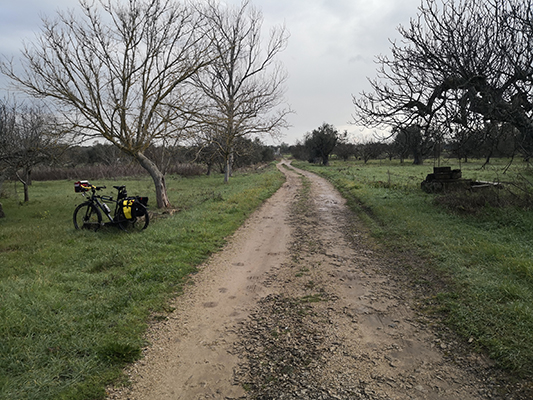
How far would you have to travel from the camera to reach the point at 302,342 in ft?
11.4

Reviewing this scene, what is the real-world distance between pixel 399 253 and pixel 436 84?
23.7 feet

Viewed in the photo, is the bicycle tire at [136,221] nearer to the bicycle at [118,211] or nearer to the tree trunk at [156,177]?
the bicycle at [118,211]

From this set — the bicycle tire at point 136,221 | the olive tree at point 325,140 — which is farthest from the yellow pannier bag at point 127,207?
the olive tree at point 325,140

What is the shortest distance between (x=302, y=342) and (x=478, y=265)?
3.71m

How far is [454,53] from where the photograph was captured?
31.7 ft

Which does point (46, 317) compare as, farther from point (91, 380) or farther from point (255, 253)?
point (255, 253)

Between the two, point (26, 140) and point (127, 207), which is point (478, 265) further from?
point (26, 140)

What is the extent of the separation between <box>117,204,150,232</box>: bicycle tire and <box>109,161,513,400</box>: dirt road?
3.58 m

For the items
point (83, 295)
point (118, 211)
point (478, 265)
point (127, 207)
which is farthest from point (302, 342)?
point (118, 211)

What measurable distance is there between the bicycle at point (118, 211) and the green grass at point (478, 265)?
6.33 meters

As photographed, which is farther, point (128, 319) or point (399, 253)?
point (399, 253)

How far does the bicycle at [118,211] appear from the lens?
852 cm

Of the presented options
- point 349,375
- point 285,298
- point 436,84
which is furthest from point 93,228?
point 436,84

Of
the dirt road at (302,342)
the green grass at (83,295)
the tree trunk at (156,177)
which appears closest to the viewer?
the dirt road at (302,342)
